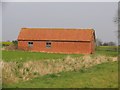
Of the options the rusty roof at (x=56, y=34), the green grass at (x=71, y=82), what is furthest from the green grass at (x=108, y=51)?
the green grass at (x=71, y=82)

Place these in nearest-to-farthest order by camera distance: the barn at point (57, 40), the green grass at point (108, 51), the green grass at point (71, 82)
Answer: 1. the green grass at point (71, 82)
2. the green grass at point (108, 51)
3. the barn at point (57, 40)

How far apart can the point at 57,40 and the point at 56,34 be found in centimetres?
203

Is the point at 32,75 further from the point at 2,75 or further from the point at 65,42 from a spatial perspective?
the point at 65,42

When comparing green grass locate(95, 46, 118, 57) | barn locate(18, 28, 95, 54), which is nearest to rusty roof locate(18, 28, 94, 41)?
barn locate(18, 28, 95, 54)

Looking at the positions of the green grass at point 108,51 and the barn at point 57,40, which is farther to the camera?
the barn at point 57,40

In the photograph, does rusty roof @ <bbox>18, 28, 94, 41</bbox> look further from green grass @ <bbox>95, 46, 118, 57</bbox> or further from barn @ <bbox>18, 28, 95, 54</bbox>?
green grass @ <bbox>95, 46, 118, 57</bbox>

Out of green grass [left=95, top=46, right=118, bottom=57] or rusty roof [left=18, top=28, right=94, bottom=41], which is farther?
rusty roof [left=18, top=28, right=94, bottom=41]

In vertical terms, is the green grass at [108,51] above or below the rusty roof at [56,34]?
below

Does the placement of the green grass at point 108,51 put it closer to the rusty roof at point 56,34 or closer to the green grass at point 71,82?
the rusty roof at point 56,34

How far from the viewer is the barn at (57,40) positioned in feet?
164

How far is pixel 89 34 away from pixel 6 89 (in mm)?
40434

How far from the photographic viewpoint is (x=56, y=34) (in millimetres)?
52719

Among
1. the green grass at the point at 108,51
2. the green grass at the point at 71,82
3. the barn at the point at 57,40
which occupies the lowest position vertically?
the green grass at the point at 71,82

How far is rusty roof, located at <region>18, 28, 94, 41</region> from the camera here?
2018 inches
